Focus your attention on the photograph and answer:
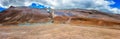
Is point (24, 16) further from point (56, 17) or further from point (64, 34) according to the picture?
point (64, 34)

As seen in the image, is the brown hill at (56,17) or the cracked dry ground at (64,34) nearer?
the cracked dry ground at (64,34)

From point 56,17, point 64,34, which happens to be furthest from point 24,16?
point 64,34

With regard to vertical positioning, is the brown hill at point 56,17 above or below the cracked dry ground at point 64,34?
above

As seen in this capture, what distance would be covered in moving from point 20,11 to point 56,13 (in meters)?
8.06

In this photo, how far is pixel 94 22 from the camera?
35969 millimetres

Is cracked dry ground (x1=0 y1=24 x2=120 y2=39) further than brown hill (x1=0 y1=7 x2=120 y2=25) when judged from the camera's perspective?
No

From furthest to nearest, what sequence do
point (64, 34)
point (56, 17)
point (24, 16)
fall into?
point (24, 16)
point (56, 17)
point (64, 34)

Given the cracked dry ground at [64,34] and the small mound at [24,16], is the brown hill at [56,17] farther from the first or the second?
the cracked dry ground at [64,34]

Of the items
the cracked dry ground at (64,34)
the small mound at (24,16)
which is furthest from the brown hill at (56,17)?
the cracked dry ground at (64,34)

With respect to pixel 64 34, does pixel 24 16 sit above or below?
above

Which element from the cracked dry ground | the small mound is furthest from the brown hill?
the cracked dry ground

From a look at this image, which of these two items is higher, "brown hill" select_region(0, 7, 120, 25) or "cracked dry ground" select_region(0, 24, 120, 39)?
"brown hill" select_region(0, 7, 120, 25)

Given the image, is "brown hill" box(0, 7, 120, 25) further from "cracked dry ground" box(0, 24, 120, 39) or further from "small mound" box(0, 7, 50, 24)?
"cracked dry ground" box(0, 24, 120, 39)

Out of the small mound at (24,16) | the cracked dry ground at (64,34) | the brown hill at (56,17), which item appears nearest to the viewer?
the cracked dry ground at (64,34)
